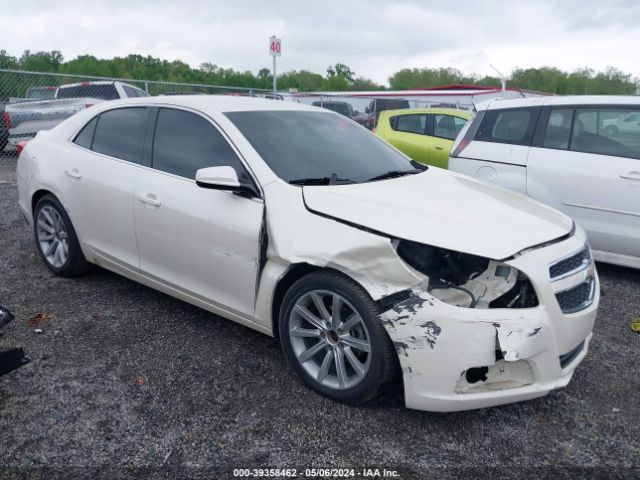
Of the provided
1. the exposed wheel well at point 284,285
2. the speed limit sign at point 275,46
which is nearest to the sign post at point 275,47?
the speed limit sign at point 275,46

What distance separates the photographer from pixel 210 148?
3.45 metres

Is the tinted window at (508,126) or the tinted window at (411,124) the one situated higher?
the tinted window at (508,126)

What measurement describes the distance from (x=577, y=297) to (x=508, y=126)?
10.6 feet

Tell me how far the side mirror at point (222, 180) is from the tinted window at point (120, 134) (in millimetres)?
953

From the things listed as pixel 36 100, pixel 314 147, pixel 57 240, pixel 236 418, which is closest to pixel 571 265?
pixel 314 147

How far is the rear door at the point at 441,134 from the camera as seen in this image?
8.99 m

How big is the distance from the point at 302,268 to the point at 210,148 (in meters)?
1.07

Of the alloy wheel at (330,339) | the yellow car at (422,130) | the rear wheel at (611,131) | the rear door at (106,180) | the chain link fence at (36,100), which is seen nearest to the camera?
the alloy wheel at (330,339)

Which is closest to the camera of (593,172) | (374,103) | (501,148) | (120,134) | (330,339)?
(330,339)

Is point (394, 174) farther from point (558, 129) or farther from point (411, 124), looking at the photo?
point (411, 124)

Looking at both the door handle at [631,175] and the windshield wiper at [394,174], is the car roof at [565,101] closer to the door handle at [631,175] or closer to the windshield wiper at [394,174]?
the door handle at [631,175]

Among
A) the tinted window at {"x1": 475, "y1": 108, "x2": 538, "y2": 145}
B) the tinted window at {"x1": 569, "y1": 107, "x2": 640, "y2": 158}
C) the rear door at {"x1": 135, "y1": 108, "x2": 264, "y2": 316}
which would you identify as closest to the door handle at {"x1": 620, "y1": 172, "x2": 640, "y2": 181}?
the tinted window at {"x1": 569, "y1": 107, "x2": 640, "y2": 158}

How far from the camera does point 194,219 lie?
10.9ft

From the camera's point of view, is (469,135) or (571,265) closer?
(571,265)
